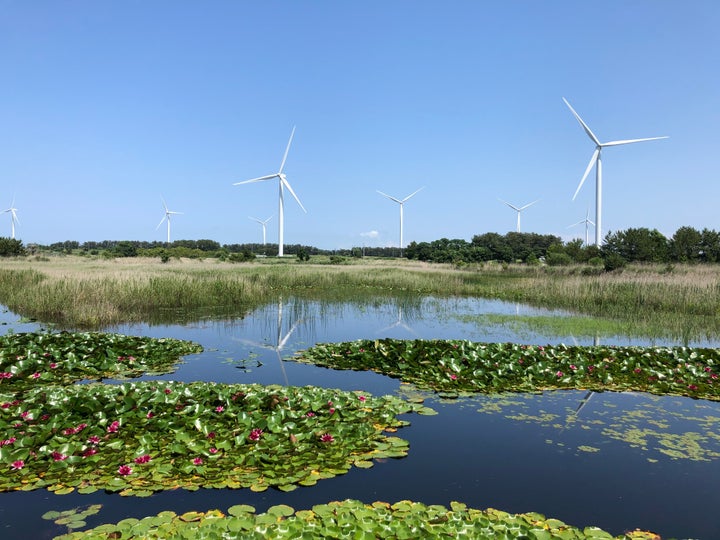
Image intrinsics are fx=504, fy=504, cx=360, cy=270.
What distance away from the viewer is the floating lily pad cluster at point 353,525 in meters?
5.01

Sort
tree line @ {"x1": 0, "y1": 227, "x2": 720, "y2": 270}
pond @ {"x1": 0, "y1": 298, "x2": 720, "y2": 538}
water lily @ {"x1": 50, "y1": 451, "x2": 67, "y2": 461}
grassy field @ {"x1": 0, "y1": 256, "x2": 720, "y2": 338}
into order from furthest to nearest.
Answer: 1. tree line @ {"x1": 0, "y1": 227, "x2": 720, "y2": 270}
2. grassy field @ {"x1": 0, "y1": 256, "x2": 720, "y2": 338}
3. water lily @ {"x1": 50, "y1": 451, "x2": 67, "y2": 461}
4. pond @ {"x1": 0, "y1": 298, "x2": 720, "y2": 538}

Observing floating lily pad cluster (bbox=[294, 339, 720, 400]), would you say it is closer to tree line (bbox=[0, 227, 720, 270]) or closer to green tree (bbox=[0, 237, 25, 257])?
tree line (bbox=[0, 227, 720, 270])

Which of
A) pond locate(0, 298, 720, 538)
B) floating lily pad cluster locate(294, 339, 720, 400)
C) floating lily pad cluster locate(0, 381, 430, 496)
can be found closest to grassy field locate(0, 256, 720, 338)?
floating lily pad cluster locate(294, 339, 720, 400)

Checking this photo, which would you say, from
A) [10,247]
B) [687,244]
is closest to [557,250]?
[687,244]

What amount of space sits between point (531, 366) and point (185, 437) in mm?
8412

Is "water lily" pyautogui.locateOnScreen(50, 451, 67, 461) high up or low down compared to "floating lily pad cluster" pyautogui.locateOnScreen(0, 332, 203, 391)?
down

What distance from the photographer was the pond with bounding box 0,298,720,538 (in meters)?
6.01

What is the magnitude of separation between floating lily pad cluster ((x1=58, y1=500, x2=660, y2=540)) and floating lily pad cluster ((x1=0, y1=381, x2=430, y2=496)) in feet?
3.05

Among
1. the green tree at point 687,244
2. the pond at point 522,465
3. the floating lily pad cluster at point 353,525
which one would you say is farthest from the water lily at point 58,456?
the green tree at point 687,244

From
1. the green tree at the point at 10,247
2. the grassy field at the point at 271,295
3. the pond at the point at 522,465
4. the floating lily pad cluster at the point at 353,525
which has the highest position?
the green tree at the point at 10,247

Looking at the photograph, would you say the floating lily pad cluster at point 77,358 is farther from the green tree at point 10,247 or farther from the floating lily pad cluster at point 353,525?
the green tree at point 10,247

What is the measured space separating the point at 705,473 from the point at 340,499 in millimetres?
5219

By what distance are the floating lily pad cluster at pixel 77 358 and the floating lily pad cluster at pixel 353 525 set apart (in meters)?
7.66

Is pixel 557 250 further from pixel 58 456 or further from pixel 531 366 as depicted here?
pixel 58 456
